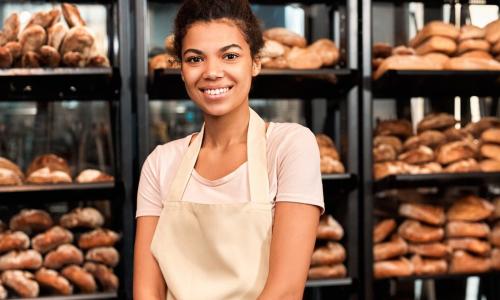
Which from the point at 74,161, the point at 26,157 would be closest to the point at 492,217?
the point at 74,161

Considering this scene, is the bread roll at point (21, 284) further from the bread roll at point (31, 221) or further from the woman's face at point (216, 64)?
the woman's face at point (216, 64)

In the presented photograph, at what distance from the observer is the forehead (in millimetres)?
1286

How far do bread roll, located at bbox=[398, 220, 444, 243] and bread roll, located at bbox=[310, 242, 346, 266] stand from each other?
26cm

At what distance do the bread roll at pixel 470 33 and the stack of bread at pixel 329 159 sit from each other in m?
0.67

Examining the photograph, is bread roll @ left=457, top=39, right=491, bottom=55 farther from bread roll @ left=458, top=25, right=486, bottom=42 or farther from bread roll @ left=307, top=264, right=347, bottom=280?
bread roll @ left=307, top=264, right=347, bottom=280

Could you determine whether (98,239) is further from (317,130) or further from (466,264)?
(466,264)

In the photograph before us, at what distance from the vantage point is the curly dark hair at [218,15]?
4.26 ft

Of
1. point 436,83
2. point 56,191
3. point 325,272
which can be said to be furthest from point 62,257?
point 436,83

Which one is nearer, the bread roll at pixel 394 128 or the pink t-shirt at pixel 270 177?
the pink t-shirt at pixel 270 177

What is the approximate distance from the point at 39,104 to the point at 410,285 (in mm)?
1658

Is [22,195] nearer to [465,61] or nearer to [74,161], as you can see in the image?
[74,161]

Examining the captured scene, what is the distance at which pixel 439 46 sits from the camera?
2693 millimetres

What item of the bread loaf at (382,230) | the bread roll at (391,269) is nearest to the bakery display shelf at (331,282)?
the bread roll at (391,269)

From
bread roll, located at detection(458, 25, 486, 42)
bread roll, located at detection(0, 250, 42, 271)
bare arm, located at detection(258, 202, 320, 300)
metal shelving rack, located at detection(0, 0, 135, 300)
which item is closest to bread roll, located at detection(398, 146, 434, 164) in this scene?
bread roll, located at detection(458, 25, 486, 42)
